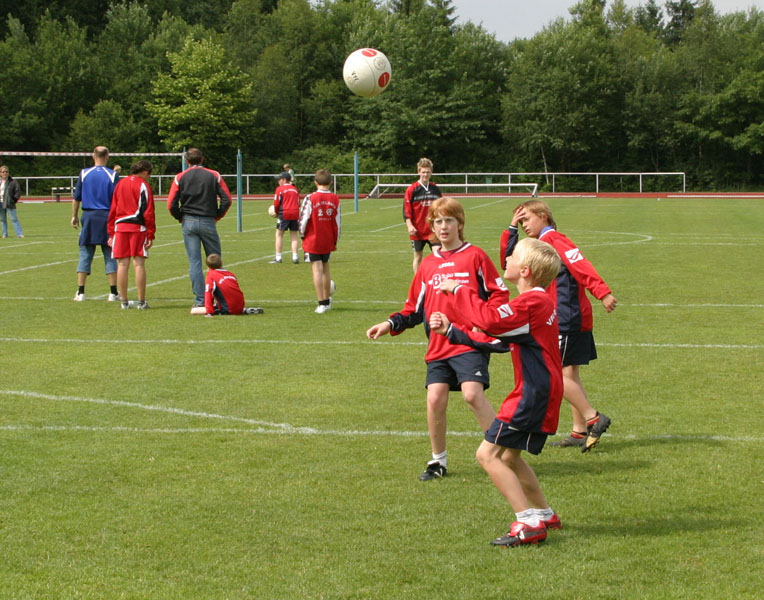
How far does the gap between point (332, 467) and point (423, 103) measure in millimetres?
63867

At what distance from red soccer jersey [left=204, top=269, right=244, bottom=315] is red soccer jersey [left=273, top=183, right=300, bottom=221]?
7.16m

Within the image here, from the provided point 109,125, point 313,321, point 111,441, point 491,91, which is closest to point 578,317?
point 111,441

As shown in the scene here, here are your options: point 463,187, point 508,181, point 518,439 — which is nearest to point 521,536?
point 518,439

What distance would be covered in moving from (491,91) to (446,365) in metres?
69.0

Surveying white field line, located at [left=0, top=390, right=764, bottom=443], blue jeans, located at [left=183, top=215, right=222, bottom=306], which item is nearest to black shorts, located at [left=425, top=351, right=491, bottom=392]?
white field line, located at [left=0, top=390, right=764, bottom=443]

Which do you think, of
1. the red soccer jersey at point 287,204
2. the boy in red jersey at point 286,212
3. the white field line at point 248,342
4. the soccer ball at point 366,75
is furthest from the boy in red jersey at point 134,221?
the soccer ball at point 366,75

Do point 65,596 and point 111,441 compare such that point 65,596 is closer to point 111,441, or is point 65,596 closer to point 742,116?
point 111,441

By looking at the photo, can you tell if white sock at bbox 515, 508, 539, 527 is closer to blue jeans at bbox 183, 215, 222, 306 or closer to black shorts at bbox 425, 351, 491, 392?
black shorts at bbox 425, 351, 491, 392

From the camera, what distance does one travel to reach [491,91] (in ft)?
240

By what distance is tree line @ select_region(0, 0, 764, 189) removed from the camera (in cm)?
6575

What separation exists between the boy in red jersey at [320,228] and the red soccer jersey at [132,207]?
209cm

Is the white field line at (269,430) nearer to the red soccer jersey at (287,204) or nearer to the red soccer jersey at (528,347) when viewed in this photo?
the red soccer jersey at (528,347)

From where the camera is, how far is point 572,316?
22.6ft

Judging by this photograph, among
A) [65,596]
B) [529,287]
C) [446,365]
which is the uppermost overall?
[529,287]
